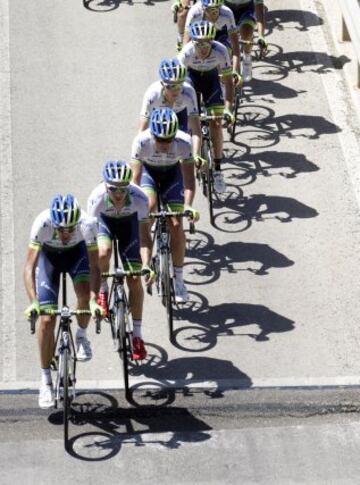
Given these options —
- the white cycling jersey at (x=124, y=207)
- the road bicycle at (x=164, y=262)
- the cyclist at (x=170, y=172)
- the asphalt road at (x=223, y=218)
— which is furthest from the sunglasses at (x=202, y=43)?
the white cycling jersey at (x=124, y=207)

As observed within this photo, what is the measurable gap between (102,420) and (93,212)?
6.14ft

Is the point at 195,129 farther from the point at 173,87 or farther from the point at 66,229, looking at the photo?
the point at 66,229

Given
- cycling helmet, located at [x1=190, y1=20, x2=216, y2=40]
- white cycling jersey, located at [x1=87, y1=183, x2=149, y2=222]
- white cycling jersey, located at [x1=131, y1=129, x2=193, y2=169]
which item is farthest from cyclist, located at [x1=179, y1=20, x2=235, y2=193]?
white cycling jersey, located at [x1=87, y1=183, x2=149, y2=222]

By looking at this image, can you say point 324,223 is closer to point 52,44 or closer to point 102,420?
point 102,420

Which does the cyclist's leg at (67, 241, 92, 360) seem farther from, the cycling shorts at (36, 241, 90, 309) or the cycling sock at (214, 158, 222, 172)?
the cycling sock at (214, 158, 222, 172)

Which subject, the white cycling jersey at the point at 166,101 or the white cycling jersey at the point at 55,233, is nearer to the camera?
the white cycling jersey at the point at 55,233

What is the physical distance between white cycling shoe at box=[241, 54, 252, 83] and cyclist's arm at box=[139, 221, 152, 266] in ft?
19.2

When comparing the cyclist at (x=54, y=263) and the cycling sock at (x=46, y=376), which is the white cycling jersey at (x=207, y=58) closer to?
the cyclist at (x=54, y=263)

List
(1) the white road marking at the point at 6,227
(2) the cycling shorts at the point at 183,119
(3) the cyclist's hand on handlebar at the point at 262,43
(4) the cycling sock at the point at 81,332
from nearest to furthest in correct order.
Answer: (4) the cycling sock at the point at 81,332 → (1) the white road marking at the point at 6,227 → (2) the cycling shorts at the point at 183,119 → (3) the cyclist's hand on handlebar at the point at 262,43

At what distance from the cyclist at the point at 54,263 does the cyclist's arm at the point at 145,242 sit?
71 cm

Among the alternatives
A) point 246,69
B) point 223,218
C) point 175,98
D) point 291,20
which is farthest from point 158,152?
point 291,20

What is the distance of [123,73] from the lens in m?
20.0

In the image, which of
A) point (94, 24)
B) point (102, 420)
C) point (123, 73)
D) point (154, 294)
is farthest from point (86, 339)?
point (94, 24)

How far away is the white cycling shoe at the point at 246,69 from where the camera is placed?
19.7m
